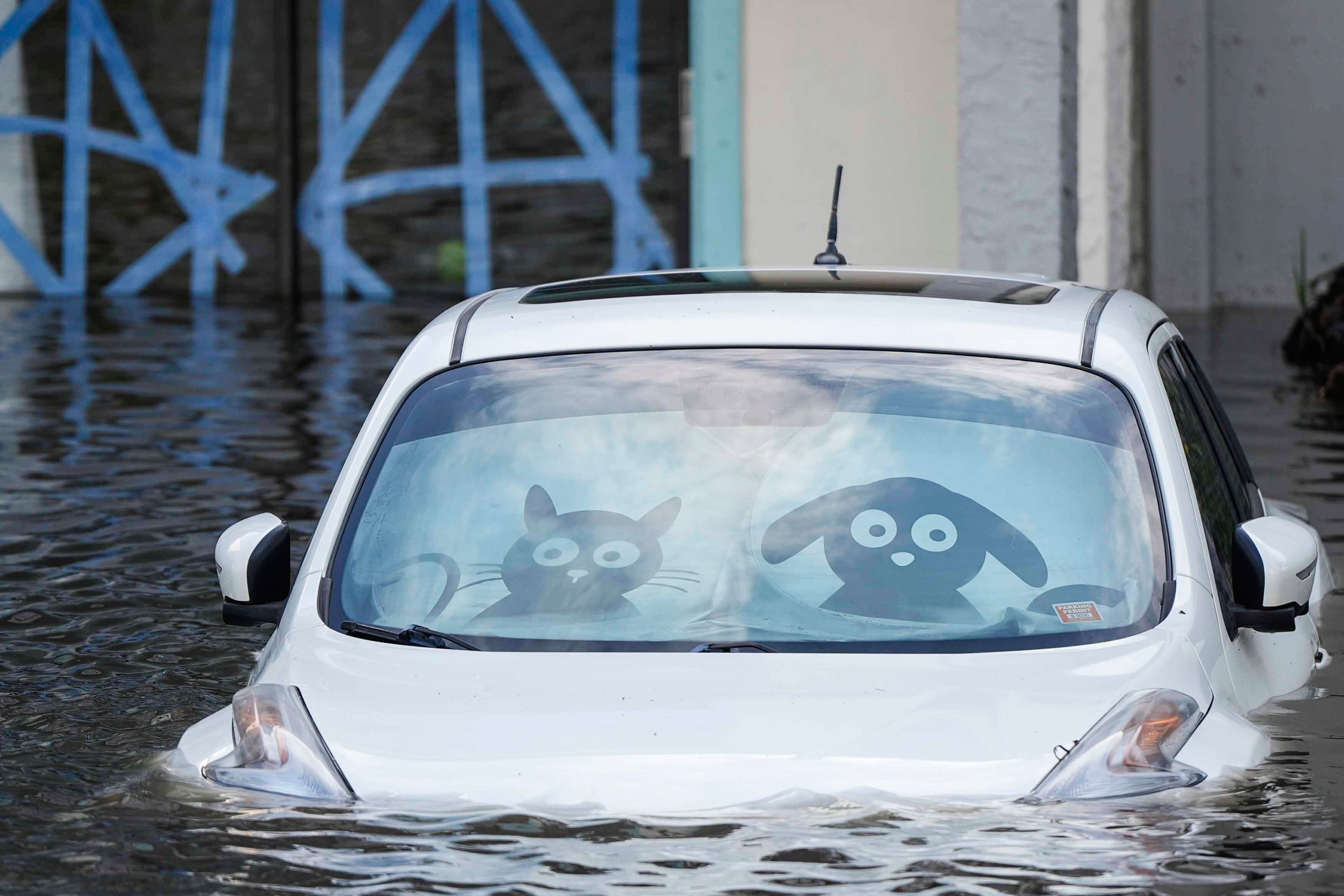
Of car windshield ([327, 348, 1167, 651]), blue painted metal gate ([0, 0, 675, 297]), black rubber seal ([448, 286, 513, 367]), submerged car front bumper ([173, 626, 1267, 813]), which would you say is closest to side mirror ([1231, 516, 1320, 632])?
car windshield ([327, 348, 1167, 651])

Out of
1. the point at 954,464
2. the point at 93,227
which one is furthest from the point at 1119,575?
the point at 93,227

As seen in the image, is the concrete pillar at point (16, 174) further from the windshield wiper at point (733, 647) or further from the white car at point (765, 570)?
the windshield wiper at point (733, 647)

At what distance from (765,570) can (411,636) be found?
0.60 metres

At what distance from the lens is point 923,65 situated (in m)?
13.5

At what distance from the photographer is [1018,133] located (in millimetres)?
11820

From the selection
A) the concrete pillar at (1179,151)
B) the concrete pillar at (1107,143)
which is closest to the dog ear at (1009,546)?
the concrete pillar at (1107,143)

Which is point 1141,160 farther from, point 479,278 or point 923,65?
point 479,278

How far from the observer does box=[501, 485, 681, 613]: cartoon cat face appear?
3582 millimetres

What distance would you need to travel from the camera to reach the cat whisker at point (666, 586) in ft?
11.7

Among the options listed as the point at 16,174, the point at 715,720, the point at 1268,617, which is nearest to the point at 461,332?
the point at 715,720

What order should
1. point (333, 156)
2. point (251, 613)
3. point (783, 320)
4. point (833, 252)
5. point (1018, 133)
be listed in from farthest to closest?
point (333, 156), point (1018, 133), point (833, 252), point (251, 613), point (783, 320)

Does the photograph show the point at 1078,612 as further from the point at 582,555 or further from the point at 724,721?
the point at 582,555

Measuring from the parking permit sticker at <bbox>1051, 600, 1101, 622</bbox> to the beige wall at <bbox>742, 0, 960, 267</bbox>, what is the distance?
32.4 ft

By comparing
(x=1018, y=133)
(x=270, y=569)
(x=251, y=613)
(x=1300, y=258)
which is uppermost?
(x=1018, y=133)
